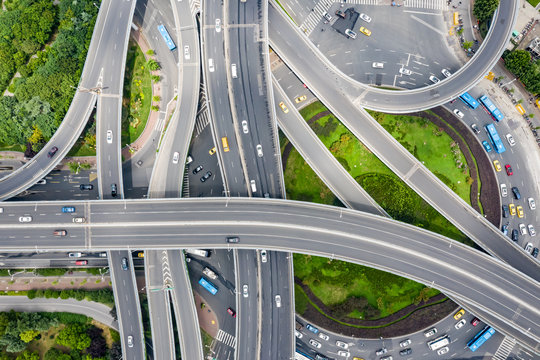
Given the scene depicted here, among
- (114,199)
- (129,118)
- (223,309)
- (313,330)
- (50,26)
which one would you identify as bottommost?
(313,330)

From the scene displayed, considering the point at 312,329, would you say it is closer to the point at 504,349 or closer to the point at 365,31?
the point at 504,349

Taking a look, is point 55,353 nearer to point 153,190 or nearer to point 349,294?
point 153,190

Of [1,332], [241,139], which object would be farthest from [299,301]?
[1,332]

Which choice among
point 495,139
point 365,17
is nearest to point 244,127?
point 365,17

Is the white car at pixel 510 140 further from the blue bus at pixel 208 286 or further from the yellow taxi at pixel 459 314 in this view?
the blue bus at pixel 208 286

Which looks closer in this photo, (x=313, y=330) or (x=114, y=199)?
(x=114, y=199)

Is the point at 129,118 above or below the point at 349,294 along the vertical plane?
above

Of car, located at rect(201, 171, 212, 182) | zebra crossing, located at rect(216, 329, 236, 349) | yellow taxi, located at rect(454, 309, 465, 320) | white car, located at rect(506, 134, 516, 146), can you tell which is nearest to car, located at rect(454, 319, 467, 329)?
yellow taxi, located at rect(454, 309, 465, 320)
